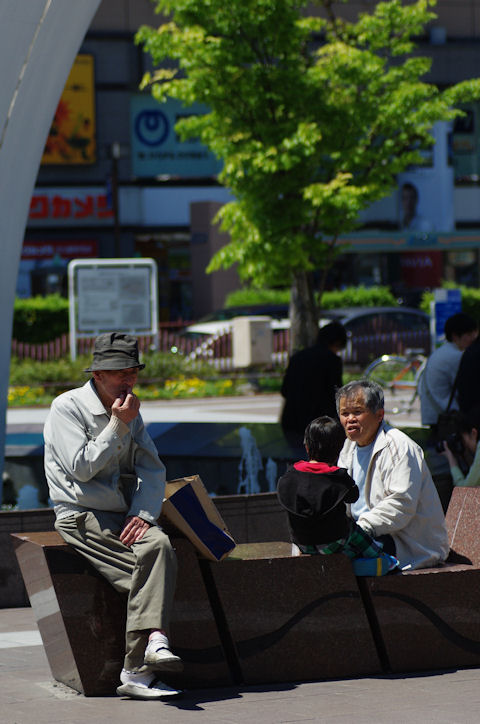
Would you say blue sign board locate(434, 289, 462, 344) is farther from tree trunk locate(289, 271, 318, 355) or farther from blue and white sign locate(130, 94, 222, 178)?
→ blue and white sign locate(130, 94, 222, 178)

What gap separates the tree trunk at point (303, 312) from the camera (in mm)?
24797

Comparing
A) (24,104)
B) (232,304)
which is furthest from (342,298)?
(24,104)

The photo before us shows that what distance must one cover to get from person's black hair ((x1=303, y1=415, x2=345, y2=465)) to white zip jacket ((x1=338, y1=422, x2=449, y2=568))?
0.33 m

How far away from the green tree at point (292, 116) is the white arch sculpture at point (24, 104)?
13412 millimetres

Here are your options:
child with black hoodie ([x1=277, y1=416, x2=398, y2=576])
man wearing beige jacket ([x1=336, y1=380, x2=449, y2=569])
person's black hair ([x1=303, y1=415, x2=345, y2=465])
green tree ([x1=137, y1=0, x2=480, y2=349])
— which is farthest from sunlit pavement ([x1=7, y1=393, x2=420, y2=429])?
person's black hair ([x1=303, y1=415, x2=345, y2=465])

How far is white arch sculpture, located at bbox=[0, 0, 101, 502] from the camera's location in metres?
9.16

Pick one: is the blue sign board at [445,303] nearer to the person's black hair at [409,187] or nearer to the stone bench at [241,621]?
the stone bench at [241,621]

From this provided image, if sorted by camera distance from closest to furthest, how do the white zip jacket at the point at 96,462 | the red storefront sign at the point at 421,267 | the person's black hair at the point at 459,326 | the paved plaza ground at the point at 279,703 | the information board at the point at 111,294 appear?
the paved plaza ground at the point at 279,703
the white zip jacket at the point at 96,462
the person's black hair at the point at 459,326
the information board at the point at 111,294
the red storefront sign at the point at 421,267

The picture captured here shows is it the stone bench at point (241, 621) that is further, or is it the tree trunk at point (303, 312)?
the tree trunk at point (303, 312)

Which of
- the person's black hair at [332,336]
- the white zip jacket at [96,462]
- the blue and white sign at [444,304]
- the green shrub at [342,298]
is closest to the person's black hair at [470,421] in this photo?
the person's black hair at [332,336]

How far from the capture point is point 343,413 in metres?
5.82

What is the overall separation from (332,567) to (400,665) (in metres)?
0.57

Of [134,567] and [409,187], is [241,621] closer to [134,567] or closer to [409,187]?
[134,567]

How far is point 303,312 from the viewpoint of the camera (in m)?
24.9
